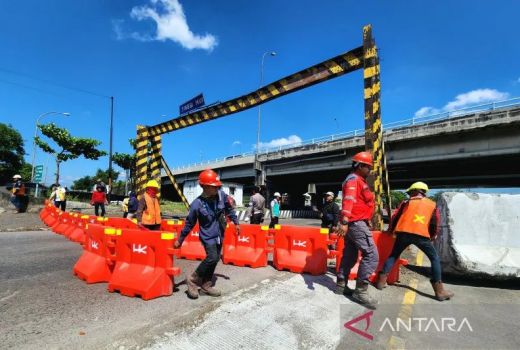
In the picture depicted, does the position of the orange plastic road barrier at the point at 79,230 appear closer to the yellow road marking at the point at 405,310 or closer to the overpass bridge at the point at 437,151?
the yellow road marking at the point at 405,310

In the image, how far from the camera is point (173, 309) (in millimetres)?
3867

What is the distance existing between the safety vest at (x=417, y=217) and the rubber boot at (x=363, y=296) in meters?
1.05

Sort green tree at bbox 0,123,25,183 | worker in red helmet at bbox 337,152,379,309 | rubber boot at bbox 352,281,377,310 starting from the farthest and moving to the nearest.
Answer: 1. green tree at bbox 0,123,25,183
2. worker in red helmet at bbox 337,152,379,309
3. rubber boot at bbox 352,281,377,310

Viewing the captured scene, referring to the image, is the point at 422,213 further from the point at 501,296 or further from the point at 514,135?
the point at 514,135

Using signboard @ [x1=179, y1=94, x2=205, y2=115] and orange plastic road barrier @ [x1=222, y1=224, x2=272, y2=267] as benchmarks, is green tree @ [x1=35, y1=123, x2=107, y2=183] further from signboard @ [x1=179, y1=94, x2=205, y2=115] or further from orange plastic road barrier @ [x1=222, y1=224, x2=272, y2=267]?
orange plastic road barrier @ [x1=222, y1=224, x2=272, y2=267]

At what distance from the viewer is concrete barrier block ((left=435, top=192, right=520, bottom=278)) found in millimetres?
5188

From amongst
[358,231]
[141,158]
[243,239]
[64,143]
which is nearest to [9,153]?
[64,143]

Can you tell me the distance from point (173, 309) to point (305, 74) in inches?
290

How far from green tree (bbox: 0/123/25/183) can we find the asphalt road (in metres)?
61.1

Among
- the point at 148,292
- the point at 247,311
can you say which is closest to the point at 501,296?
the point at 247,311

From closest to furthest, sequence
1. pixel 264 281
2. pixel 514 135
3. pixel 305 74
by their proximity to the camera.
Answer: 1. pixel 264 281
2. pixel 305 74
3. pixel 514 135

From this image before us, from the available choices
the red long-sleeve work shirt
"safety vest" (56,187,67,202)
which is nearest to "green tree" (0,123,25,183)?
"safety vest" (56,187,67,202)

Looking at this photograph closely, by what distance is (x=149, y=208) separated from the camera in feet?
20.5

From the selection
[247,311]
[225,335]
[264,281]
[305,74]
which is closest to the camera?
[225,335]
